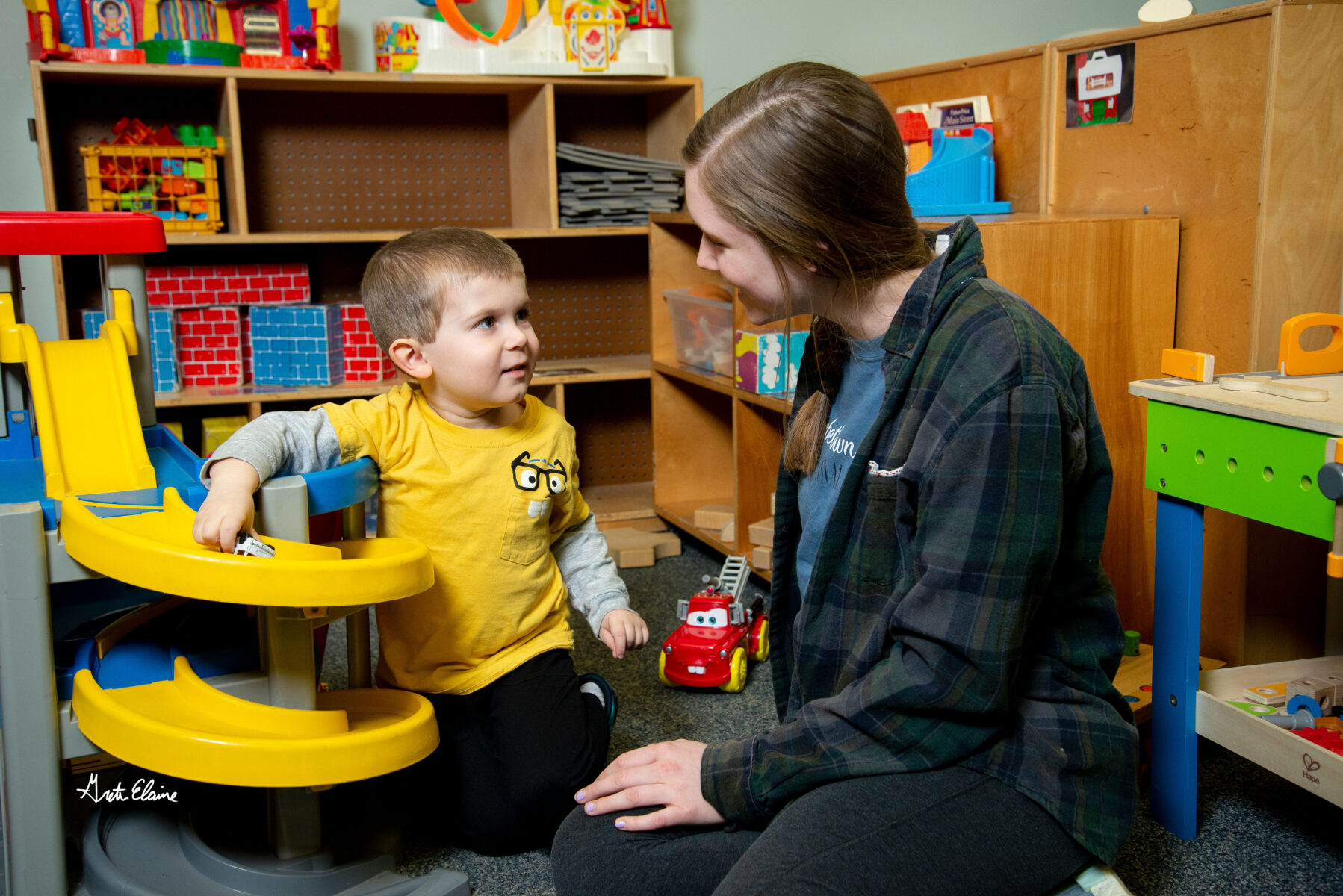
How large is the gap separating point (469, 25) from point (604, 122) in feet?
2.11

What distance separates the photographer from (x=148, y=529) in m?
1.10

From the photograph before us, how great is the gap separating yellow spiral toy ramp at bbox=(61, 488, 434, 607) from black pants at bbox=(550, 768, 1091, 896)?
13.3 inches

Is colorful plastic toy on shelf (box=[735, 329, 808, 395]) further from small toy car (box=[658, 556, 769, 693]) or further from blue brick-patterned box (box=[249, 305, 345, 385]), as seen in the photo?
blue brick-patterned box (box=[249, 305, 345, 385])

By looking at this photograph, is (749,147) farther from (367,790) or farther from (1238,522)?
(1238,522)

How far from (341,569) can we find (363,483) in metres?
0.36

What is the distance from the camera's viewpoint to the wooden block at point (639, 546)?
2885 mm

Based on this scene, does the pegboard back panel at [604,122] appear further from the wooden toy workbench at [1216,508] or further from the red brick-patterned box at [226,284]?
the wooden toy workbench at [1216,508]

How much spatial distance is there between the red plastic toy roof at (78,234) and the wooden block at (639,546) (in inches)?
63.4

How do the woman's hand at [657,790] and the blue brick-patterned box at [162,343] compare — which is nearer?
the woman's hand at [657,790]

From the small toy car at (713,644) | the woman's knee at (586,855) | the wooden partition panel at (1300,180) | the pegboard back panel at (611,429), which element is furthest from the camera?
the pegboard back panel at (611,429)

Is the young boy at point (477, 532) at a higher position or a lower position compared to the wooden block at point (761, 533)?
higher

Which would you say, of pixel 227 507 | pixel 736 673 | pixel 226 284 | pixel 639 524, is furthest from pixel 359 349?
pixel 227 507

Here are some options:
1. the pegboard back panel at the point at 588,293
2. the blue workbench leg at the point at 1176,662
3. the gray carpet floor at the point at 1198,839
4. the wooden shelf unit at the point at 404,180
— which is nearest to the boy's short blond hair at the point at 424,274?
the gray carpet floor at the point at 1198,839

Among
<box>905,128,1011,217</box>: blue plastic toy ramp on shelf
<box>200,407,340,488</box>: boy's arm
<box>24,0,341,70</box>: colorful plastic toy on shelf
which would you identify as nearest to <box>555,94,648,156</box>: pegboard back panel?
<box>24,0,341,70</box>: colorful plastic toy on shelf
